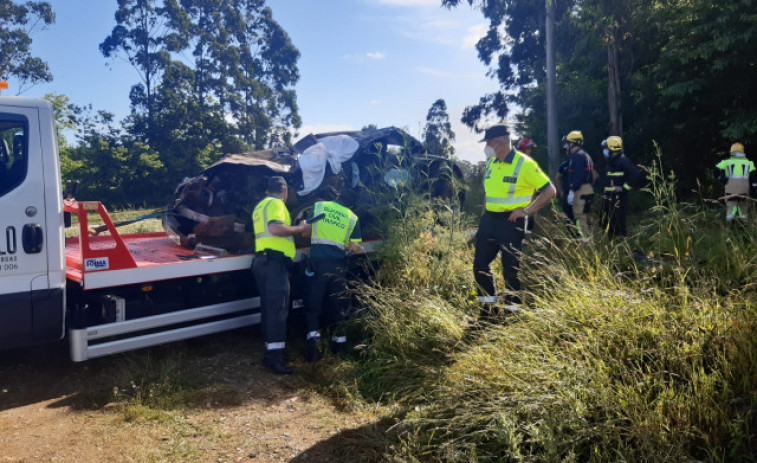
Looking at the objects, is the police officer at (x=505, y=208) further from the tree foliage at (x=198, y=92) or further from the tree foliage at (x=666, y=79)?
the tree foliage at (x=198, y=92)

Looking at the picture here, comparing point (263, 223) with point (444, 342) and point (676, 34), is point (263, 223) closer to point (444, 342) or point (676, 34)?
point (444, 342)

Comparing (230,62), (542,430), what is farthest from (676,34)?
(230,62)

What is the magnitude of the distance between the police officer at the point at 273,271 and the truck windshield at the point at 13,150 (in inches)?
73.0

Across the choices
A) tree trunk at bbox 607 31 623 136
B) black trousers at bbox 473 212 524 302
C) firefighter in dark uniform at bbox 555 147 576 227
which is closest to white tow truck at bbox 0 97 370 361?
black trousers at bbox 473 212 524 302

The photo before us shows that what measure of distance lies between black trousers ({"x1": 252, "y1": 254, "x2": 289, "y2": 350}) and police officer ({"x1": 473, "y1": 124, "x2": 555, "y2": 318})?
174 cm

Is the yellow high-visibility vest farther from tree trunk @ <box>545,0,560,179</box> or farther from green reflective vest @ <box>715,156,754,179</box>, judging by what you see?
tree trunk @ <box>545,0,560,179</box>

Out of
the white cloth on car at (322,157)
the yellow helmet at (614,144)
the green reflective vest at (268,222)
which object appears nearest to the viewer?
the green reflective vest at (268,222)

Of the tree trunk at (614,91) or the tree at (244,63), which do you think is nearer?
the tree trunk at (614,91)

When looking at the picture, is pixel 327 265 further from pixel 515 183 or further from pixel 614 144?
pixel 614 144

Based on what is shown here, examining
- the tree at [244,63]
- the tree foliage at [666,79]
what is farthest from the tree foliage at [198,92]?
the tree foliage at [666,79]

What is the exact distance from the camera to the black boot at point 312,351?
5.11m

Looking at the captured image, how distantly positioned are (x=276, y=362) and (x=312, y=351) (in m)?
0.40

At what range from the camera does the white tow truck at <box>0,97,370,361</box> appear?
4012mm

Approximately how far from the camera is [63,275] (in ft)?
13.8
